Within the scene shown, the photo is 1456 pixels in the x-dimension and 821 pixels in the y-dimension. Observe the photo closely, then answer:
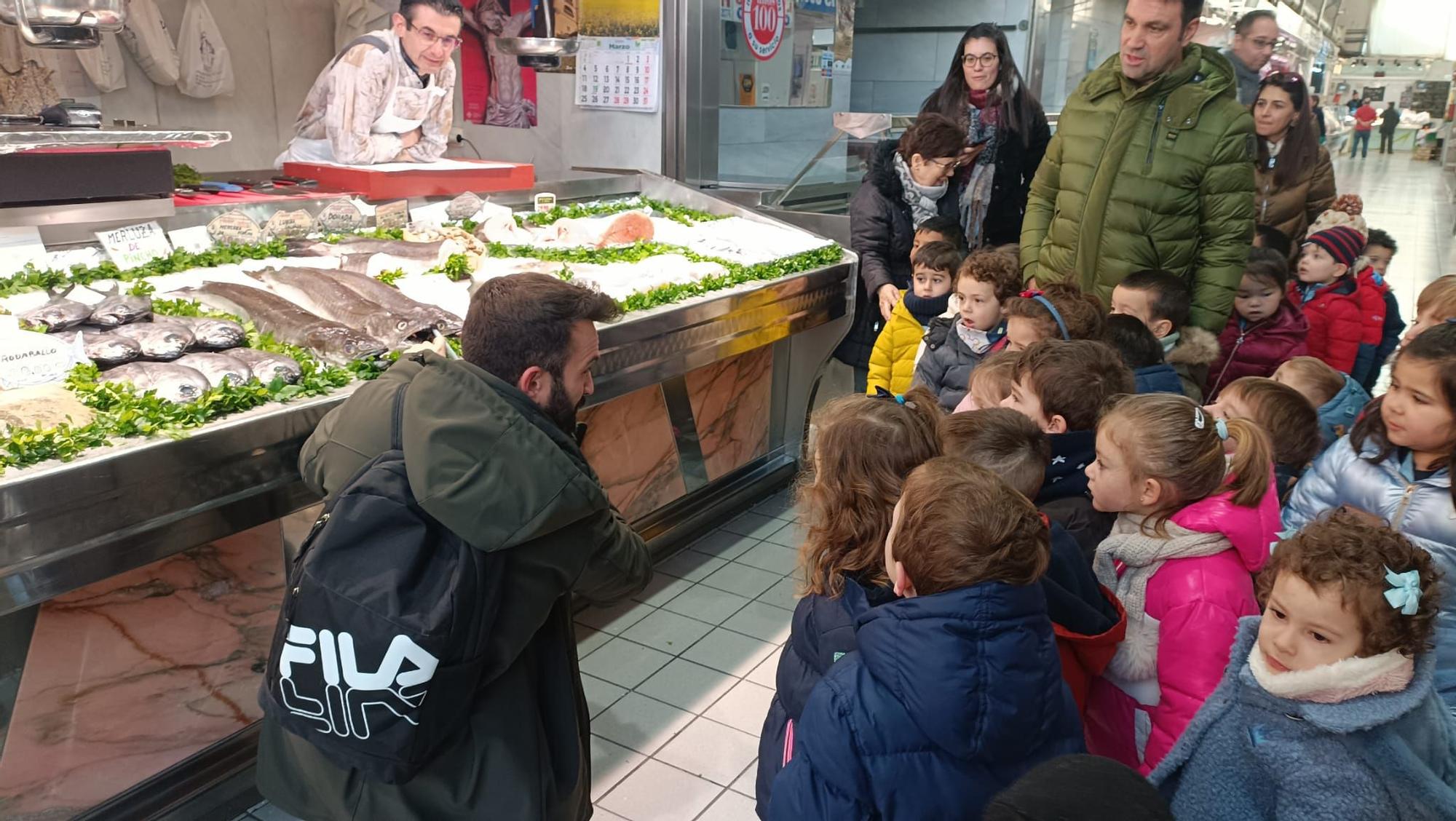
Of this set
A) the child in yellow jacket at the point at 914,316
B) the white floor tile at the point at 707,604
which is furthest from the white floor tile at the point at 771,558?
the child in yellow jacket at the point at 914,316

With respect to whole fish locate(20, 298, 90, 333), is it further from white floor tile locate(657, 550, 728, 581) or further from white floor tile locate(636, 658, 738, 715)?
white floor tile locate(657, 550, 728, 581)

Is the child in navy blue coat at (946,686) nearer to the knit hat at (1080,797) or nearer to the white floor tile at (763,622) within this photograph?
the knit hat at (1080,797)

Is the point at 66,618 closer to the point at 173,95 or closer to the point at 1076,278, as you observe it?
the point at 1076,278

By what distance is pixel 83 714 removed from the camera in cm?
234

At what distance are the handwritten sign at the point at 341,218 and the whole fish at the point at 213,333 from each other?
130cm

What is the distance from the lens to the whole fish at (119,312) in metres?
2.73

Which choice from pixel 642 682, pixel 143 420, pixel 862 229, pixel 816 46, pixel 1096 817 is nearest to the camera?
pixel 1096 817

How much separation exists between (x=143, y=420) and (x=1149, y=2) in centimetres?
315

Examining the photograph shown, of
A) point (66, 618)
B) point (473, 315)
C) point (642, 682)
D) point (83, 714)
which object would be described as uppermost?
point (473, 315)

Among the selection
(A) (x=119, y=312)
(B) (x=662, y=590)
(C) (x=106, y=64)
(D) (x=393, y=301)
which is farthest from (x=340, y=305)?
(C) (x=106, y=64)

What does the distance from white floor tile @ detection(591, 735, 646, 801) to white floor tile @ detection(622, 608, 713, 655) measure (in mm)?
577

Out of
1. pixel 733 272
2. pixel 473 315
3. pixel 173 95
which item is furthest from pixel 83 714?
pixel 173 95

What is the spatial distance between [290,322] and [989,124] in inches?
118

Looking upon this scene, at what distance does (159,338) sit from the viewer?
2.62 meters
